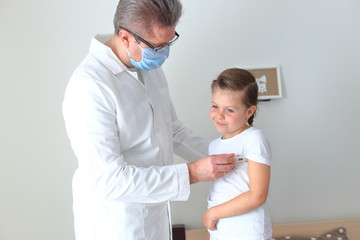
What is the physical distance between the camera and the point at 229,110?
51.0 inches

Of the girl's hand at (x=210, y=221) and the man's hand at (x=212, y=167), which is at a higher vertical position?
the man's hand at (x=212, y=167)

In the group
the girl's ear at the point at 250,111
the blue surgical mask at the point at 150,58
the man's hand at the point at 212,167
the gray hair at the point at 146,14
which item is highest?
the gray hair at the point at 146,14

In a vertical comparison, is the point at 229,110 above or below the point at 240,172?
above

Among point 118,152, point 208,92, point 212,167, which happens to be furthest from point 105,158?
point 208,92

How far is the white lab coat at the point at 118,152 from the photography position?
1.22 meters

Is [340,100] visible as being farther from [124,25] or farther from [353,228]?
[124,25]

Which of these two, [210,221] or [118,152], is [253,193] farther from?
[118,152]

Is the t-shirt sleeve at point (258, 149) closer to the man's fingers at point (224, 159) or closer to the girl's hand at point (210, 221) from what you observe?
the man's fingers at point (224, 159)

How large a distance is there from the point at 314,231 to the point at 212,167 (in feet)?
4.04

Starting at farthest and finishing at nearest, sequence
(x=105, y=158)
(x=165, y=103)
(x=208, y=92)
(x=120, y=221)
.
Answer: (x=208, y=92) → (x=165, y=103) → (x=120, y=221) → (x=105, y=158)

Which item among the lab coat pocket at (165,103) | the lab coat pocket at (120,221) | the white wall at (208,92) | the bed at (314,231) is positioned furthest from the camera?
the bed at (314,231)

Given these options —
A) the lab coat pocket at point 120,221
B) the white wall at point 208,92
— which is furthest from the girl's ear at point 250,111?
the white wall at point 208,92

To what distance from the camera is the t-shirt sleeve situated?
1223 millimetres

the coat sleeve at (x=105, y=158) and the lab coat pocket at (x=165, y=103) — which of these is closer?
the coat sleeve at (x=105, y=158)
